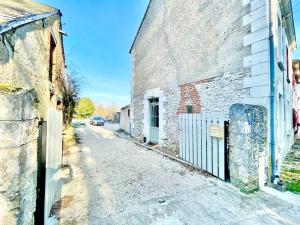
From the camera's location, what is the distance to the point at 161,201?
3305 mm

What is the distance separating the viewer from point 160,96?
8.69 meters

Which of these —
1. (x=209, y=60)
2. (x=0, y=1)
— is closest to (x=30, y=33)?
(x=0, y=1)

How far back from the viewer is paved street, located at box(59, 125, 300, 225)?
108 inches

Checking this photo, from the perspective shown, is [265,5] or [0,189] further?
[265,5]

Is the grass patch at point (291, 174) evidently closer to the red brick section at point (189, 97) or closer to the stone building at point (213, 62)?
the stone building at point (213, 62)

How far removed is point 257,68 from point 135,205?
4.02 metres

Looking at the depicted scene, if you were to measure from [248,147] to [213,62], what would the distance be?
3.03 meters


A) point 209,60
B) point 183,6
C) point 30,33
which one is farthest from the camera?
point 183,6

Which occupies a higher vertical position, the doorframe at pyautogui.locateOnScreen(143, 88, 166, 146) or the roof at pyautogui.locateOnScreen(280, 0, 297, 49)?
the roof at pyautogui.locateOnScreen(280, 0, 297, 49)

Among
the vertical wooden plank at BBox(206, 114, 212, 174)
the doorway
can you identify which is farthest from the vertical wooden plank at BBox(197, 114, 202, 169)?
the doorway

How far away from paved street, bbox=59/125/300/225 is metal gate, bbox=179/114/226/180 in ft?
1.28

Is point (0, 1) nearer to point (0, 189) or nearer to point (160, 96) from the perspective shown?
point (0, 189)

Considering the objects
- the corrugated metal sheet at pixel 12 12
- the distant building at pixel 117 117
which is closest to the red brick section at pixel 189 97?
the corrugated metal sheet at pixel 12 12

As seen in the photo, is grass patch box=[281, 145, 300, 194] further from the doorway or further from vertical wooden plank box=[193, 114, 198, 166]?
the doorway
